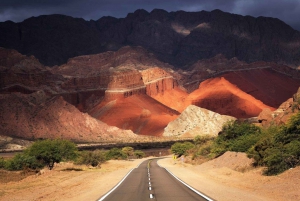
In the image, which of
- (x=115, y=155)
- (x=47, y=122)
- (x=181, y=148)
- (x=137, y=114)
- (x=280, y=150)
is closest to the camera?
(x=280, y=150)

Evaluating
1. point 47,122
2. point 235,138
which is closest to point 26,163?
point 235,138

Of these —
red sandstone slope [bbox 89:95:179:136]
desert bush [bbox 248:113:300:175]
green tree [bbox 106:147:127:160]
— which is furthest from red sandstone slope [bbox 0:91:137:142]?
desert bush [bbox 248:113:300:175]

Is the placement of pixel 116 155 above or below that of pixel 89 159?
above

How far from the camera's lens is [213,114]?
15338 centimetres

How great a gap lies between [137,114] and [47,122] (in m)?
47.7

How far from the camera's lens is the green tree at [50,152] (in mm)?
59844

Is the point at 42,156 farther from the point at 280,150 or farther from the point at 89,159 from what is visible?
the point at 280,150

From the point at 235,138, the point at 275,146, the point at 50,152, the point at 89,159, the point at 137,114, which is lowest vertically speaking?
the point at 275,146

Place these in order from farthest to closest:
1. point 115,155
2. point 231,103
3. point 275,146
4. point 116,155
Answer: point 231,103
point 116,155
point 115,155
point 275,146

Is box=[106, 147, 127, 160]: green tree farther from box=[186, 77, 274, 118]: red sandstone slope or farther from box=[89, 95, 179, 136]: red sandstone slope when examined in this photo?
box=[186, 77, 274, 118]: red sandstone slope

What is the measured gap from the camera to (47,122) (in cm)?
13238

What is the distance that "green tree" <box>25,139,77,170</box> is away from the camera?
5984 cm

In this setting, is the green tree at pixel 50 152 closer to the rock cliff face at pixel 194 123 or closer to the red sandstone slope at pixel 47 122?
the red sandstone slope at pixel 47 122

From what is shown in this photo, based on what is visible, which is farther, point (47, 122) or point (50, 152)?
point (47, 122)
